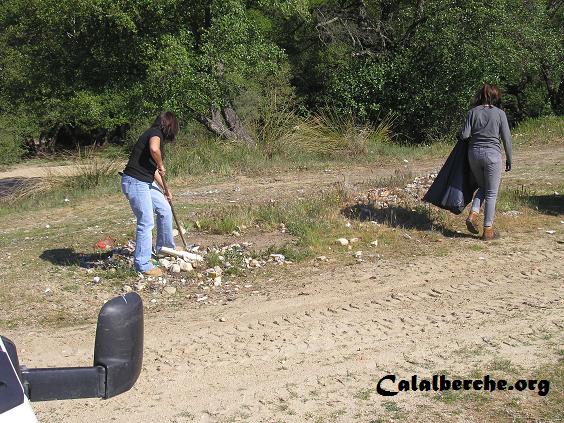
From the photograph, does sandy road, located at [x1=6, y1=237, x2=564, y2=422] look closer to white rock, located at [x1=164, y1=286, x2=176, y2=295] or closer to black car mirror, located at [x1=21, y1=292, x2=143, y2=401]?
white rock, located at [x1=164, y1=286, x2=176, y2=295]

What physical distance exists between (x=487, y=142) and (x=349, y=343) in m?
3.62

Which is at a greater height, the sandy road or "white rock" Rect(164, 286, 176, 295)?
the sandy road

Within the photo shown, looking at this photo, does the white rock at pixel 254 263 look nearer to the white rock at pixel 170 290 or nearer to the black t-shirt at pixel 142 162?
the white rock at pixel 170 290

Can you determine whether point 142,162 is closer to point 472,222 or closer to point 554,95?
point 472,222

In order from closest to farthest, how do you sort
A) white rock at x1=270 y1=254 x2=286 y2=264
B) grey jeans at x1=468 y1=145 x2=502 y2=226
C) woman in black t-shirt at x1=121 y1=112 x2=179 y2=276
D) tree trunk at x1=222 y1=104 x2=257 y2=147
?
woman in black t-shirt at x1=121 y1=112 x2=179 y2=276 < white rock at x1=270 y1=254 x2=286 y2=264 < grey jeans at x1=468 y1=145 x2=502 y2=226 < tree trunk at x1=222 y1=104 x2=257 y2=147

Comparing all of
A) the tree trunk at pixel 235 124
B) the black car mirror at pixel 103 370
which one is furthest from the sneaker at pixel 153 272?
the tree trunk at pixel 235 124

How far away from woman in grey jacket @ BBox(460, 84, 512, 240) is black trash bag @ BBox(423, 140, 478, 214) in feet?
0.49

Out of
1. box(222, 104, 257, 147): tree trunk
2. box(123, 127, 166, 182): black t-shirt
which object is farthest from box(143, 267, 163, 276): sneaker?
box(222, 104, 257, 147): tree trunk

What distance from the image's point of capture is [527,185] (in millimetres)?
11641

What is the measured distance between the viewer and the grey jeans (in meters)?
8.87

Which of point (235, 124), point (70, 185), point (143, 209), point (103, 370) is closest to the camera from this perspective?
point (103, 370)

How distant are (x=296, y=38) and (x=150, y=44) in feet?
30.0

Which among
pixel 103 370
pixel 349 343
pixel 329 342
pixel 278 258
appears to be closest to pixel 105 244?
pixel 278 258

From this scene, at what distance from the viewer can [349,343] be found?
624 centimetres
